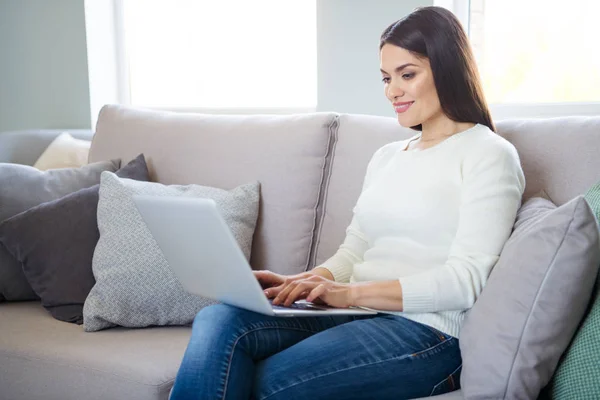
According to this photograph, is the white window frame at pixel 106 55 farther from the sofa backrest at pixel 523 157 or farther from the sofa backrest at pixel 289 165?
the sofa backrest at pixel 523 157

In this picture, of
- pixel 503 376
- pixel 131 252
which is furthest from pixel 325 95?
pixel 503 376

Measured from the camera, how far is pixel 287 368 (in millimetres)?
1404

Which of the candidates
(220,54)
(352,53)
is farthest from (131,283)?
(220,54)

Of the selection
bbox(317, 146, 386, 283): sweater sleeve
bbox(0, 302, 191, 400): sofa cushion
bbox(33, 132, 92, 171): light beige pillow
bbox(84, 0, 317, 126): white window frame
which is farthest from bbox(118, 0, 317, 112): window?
bbox(0, 302, 191, 400): sofa cushion

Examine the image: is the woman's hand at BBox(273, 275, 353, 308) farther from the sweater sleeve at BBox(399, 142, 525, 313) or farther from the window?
the window

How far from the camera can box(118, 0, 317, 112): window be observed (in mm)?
3215

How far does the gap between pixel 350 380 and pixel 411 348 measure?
0.45 feet

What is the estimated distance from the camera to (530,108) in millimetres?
2559

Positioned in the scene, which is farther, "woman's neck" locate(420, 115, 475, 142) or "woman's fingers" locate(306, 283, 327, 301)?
"woman's neck" locate(420, 115, 475, 142)

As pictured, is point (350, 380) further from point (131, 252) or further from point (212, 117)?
point (212, 117)

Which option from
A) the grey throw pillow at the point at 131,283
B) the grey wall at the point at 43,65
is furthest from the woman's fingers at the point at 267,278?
the grey wall at the point at 43,65

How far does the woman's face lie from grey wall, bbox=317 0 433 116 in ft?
3.35

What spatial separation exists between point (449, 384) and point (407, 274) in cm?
25

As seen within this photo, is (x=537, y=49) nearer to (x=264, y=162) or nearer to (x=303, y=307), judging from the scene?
(x=264, y=162)
